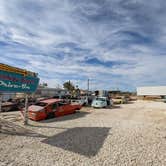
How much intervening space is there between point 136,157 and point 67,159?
7.30ft

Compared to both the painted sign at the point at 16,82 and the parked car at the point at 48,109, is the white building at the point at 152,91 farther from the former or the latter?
the painted sign at the point at 16,82

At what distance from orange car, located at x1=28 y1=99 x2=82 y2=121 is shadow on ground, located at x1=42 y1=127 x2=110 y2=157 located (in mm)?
3435

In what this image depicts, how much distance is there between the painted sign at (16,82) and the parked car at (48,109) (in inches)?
75.8

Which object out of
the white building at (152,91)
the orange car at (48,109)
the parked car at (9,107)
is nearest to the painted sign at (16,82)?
the orange car at (48,109)

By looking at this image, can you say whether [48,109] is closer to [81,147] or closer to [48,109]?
[48,109]

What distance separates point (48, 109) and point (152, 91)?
8007cm

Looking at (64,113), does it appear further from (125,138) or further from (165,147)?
(165,147)

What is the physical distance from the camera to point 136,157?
5500mm

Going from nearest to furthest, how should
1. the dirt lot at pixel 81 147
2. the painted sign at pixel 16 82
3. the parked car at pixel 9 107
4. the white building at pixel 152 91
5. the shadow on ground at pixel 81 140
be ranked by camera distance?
1. the dirt lot at pixel 81 147
2. the shadow on ground at pixel 81 140
3. the painted sign at pixel 16 82
4. the parked car at pixel 9 107
5. the white building at pixel 152 91

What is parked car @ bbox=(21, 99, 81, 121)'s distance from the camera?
37.0 ft

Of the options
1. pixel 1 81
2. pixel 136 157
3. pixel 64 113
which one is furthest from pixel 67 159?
pixel 64 113

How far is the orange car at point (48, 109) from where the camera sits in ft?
37.0

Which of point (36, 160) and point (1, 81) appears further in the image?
point (1, 81)

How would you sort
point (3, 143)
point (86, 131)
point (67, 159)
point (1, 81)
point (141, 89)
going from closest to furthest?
point (67, 159) < point (3, 143) < point (1, 81) < point (86, 131) < point (141, 89)
